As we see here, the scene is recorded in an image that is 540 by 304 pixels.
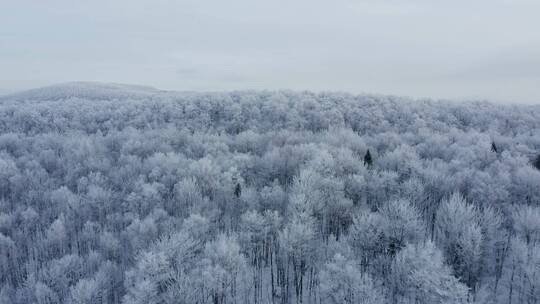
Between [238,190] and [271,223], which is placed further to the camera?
[238,190]

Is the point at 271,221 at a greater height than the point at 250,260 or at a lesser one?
greater

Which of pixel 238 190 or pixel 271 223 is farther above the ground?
pixel 238 190

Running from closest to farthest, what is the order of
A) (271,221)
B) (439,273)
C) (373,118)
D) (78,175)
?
1. (439,273)
2. (271,221)
3. (78,175)
4. (373,118)

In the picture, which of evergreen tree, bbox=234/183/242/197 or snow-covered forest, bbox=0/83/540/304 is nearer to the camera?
snow-covered forest, bbox=0/83/540/304

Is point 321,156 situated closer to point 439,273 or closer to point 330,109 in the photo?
point 439,273

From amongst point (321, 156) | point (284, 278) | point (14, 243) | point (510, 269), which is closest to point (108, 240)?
point (14, 243)

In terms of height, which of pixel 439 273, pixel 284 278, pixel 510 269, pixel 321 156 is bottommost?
pixel 284 278

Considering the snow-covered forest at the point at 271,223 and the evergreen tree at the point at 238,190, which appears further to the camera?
the evergreen tree at the point at 238,190

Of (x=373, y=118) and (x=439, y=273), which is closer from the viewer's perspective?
(x=439, y=273)
